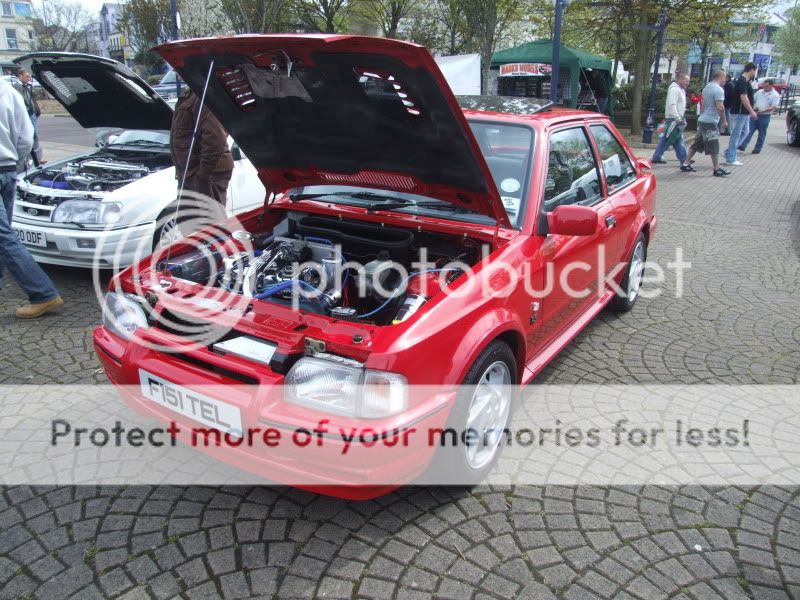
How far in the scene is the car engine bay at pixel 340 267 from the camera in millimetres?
2859

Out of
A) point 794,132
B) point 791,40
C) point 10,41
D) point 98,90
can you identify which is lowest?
point 794,132

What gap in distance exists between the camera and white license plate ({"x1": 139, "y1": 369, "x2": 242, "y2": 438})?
91.2 inches

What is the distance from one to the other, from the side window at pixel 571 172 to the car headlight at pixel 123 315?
86.8 inches

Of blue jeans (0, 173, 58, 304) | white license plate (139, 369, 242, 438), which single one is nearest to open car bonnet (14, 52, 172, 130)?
blue jeans (0, 173, 58, 304)

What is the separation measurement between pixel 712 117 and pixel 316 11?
19966 mm

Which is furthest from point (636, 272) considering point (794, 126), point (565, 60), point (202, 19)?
point (202, 19)

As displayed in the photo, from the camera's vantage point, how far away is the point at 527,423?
3359 mm

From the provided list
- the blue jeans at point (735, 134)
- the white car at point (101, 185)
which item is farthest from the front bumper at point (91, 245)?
the blue jeans at point (735, 134)

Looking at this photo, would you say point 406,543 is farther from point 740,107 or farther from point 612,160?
point 740,107

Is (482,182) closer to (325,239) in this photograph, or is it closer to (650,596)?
(325,239)

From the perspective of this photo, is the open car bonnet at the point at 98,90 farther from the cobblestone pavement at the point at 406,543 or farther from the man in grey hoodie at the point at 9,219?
the cobblestone pavement at the point at 406,543

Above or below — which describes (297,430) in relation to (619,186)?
below

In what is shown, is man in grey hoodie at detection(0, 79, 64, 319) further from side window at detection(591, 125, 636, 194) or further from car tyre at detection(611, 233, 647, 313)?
car tyre at detection(611, 233, 647, 313)

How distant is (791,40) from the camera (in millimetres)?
54375
